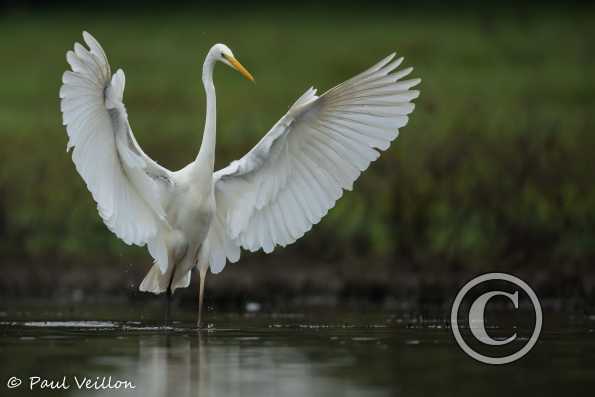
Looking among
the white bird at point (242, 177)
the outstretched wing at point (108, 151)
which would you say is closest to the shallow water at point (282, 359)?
the white bird at point (242, 177)

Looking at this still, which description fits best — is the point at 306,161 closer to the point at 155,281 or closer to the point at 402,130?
the point at 155,281

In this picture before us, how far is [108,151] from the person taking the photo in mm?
11234

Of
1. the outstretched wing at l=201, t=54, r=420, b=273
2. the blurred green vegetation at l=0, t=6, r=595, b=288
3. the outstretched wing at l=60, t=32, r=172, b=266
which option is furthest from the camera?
the blurred green vegetation at l=0, t=6, r=595, b=288

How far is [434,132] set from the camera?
59.8 feet

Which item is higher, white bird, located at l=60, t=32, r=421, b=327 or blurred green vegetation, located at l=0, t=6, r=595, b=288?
blurred green vegetation, located at l=0, t=6, r=595, b=288

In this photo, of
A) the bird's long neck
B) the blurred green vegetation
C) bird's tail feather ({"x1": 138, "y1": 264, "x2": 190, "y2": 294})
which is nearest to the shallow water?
bird's tail feather ({"x1": 138, "y1": 264, "x2": 190, "y2": 294})

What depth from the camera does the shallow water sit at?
8477 mm

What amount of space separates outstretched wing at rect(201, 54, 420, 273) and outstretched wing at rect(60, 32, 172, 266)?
0.85 metres

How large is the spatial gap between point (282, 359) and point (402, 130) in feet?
28.4

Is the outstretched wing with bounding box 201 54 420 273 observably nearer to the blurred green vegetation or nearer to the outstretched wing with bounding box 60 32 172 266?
the outstretched wing with bounding box 60 32 172 266

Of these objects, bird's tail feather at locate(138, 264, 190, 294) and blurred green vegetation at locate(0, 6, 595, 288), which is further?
blurred green vegetation at locate(0, 6, 595, 288)

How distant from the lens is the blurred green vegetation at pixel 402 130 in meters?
16.5

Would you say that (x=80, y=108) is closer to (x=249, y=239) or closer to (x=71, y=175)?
(x=249, y=239)

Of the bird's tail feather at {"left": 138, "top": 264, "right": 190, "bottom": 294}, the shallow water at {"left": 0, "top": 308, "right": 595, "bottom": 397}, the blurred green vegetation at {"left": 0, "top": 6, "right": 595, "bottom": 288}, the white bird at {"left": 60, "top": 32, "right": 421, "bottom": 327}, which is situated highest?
the blurred green vegetation at {"left": 0, "top": 6, "right": 595, "bottom": 288}
